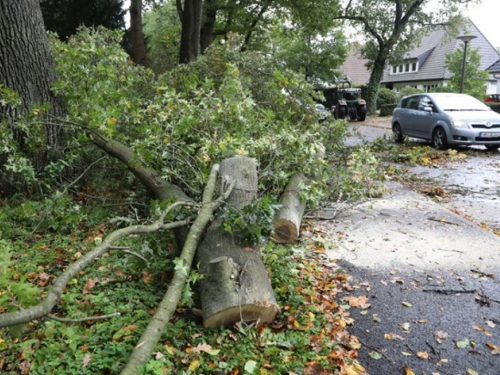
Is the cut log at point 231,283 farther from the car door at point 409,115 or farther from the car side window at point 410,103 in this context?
the car side window at point 410,103

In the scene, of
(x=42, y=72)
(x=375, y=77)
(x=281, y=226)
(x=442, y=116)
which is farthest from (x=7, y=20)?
(x=375, y=77)

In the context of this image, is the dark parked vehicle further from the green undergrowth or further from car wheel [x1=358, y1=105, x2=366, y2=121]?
the green undergrowth

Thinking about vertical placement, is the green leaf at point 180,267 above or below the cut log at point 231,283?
above

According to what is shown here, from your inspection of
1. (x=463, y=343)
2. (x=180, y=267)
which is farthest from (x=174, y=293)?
(x=463, y=343)

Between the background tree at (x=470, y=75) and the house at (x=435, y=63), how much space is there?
1026 centimetres

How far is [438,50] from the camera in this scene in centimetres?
4506

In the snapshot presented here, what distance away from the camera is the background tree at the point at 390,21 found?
26.8 m

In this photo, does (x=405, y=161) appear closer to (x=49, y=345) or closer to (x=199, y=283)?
(x=199, y=283)

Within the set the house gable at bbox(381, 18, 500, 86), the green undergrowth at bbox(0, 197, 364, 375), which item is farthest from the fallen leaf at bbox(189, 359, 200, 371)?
the house gable at bbox(381, 18, 500, 86)

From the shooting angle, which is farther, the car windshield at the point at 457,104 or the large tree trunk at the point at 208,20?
the large tree trunk at the point at 208,20

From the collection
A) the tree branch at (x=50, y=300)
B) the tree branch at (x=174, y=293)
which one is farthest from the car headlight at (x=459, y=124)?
the tree branch at (x=50, y=300)

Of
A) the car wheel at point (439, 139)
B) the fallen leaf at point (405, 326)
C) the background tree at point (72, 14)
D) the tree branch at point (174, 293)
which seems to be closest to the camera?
the tree branch at point (174, 293)

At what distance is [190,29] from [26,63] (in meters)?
8.92

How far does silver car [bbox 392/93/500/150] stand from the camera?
443 inches
